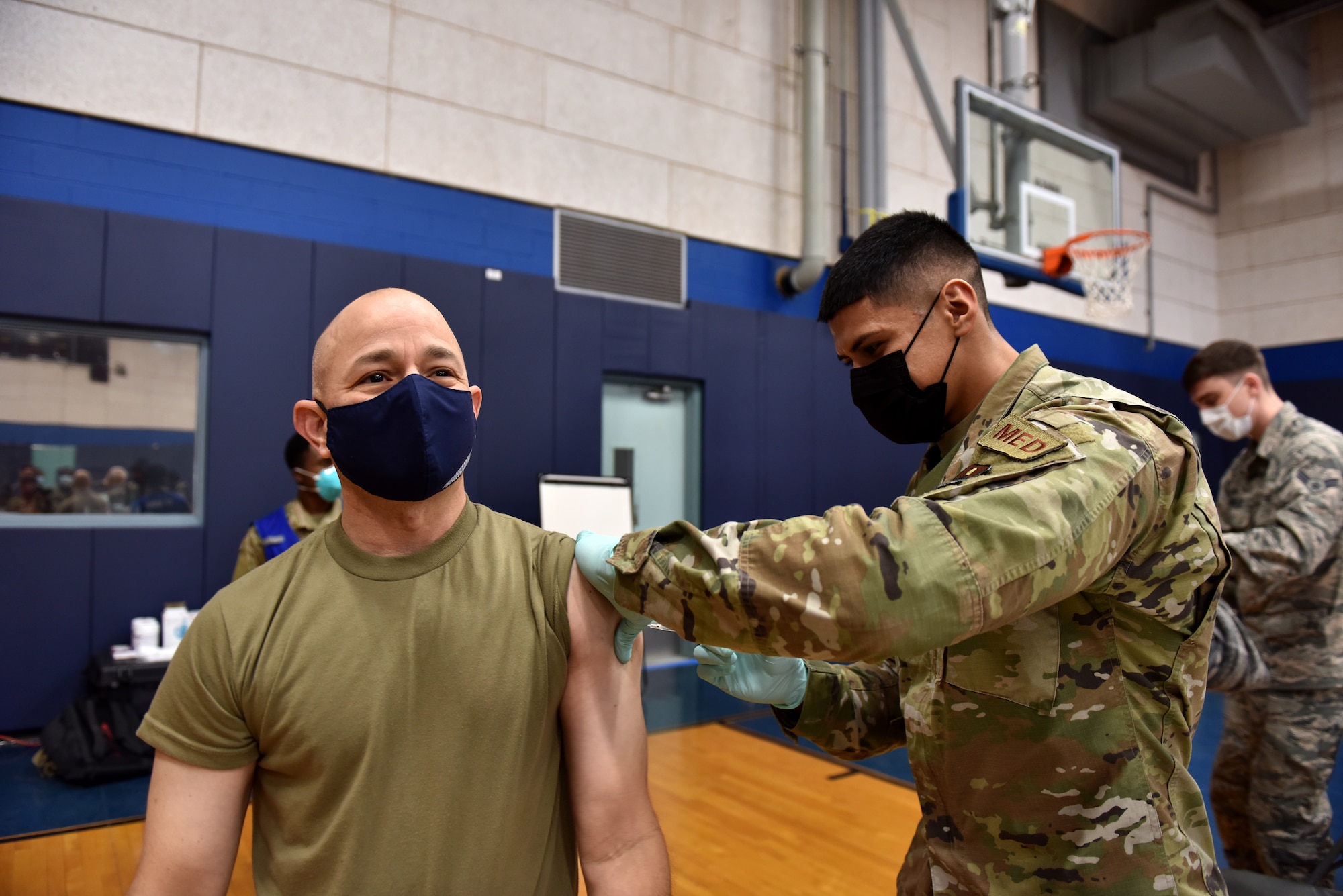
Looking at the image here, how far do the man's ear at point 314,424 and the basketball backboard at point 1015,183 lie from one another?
194 inches

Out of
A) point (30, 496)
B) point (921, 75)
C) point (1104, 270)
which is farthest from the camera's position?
point (921, 75)

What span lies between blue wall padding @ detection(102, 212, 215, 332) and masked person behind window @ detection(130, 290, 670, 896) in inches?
152

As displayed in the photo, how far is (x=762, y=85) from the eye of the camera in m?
6.88

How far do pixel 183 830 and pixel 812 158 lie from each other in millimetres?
6609

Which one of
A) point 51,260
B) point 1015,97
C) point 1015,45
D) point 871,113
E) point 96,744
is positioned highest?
point 1015,45

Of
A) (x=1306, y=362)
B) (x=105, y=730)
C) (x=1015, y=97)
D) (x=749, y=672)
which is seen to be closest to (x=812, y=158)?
(x=1015, y=97)

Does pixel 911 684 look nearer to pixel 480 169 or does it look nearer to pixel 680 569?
pixel 680 569

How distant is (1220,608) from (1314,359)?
31.1 ft

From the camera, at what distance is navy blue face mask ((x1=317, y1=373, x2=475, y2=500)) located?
3.88ft

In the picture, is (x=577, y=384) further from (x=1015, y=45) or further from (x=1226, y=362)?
(x=1015, y=45)

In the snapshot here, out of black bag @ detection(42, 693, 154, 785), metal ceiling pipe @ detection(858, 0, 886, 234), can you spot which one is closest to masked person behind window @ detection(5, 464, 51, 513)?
black bag @ detection(42, 693, 154, 785)

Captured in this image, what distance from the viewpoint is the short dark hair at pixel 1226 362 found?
2875mm

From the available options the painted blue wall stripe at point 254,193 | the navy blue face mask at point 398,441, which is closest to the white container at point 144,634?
the painted blue wall stripe at point 254,193

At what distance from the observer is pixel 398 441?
119 centimetres
